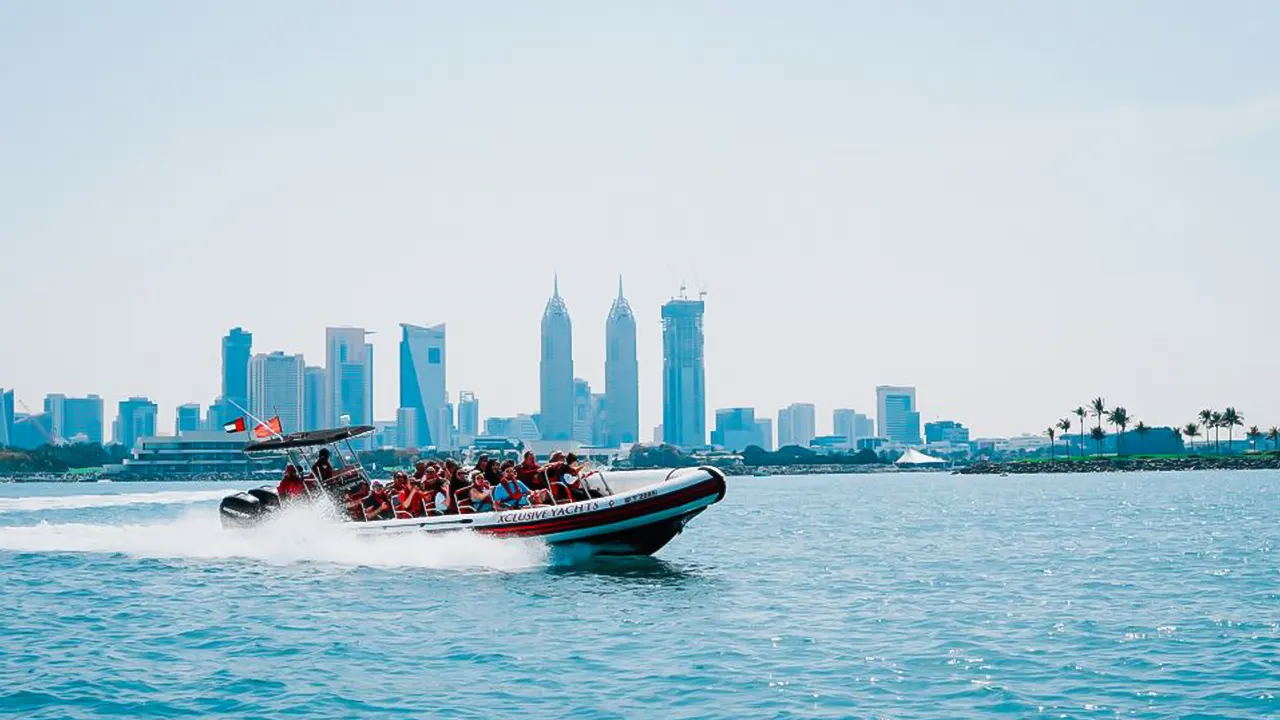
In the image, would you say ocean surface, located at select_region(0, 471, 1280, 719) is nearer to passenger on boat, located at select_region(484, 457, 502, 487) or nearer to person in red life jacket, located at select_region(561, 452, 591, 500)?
person in red life jacket, located at select_region(561, 452, 591, 500)

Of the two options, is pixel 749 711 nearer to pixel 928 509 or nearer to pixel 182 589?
pixel 182 589

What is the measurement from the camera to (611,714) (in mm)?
13023

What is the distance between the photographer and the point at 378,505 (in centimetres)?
2783

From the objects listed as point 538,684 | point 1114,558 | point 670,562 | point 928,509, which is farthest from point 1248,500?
point 538,684

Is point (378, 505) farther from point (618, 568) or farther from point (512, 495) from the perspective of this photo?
point (618, 568)

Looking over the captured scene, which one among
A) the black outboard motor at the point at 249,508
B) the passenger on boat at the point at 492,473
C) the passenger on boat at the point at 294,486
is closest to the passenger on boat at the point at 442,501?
the passenger on boat at the point at 492,473

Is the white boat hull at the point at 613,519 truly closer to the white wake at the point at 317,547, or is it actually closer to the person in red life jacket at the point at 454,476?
the white wake at the point at 317,547

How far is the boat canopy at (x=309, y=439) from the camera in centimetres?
2812

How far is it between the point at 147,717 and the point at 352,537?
13956 millimetres

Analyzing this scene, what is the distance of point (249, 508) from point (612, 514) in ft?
27.3

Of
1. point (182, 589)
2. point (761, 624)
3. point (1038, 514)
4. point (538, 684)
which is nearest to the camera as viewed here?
point (538, 684)

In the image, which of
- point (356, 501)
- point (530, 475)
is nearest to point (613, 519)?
point (530, 475)

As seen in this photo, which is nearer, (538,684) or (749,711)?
(749,711)

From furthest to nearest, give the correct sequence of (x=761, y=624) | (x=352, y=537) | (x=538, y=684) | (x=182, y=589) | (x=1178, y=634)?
(x=352, y=537) < (x=182, y=589) < (x=761, y=624) < (x=1178, y=634) < (x=538, y=684)
